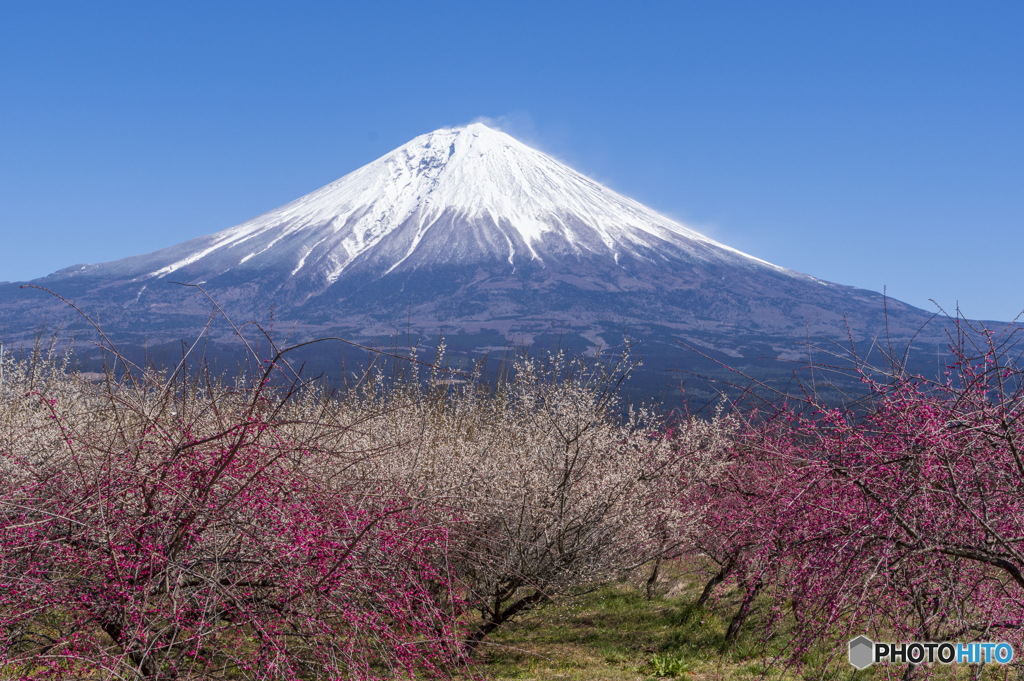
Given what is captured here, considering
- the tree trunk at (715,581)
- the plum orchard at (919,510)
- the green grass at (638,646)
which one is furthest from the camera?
the tree trunk at (715,581)

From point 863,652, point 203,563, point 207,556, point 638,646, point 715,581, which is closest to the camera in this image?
point 207,556

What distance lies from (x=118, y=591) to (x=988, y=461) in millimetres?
4669

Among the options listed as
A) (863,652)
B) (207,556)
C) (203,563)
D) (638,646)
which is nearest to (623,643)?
(638,646)

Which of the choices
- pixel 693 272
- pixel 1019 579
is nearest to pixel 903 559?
pixel 1019 579

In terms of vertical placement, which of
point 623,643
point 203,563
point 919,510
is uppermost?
point 919,510

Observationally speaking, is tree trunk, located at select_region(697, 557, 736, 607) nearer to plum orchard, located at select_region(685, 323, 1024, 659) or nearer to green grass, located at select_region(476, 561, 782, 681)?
green grass, located at select_region(476, 561, 782, 681)

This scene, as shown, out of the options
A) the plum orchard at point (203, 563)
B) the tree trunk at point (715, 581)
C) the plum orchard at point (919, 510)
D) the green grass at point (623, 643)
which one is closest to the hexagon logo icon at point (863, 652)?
the plum orchard at point (919, 510)

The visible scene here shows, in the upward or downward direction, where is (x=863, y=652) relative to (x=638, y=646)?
upward

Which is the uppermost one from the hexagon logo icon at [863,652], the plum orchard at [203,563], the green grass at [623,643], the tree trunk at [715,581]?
the plum orchard at [203,563]

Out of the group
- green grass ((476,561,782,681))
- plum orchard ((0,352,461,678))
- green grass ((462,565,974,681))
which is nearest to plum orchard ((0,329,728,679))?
plum orchard ((0,352,461,678))

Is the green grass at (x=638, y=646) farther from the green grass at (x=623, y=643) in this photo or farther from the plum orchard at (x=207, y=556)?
the plum orchard at (x=207, y=556)

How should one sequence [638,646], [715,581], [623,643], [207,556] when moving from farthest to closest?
1. [715,581]
2. [623,643]
3. [638,646]
4. [207,556]

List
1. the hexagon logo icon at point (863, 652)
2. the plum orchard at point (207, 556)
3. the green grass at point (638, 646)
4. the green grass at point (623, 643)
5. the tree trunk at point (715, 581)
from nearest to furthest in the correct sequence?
the plum orchard at point (207, 556) → the hexagon logo icon at point (863, 652) → the green grass at point (638, 646) → the green grass at point (623, 643) → the tree trunk at point (715, 581)

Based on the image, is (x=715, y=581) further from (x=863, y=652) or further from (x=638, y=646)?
(x=863, y=652)
